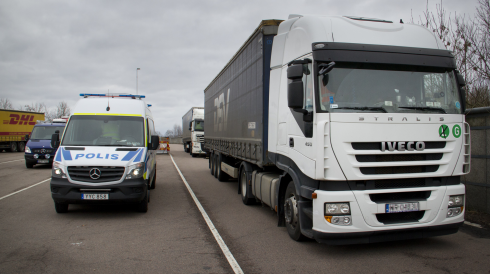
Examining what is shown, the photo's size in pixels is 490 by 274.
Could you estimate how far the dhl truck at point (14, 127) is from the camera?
29.7 meters

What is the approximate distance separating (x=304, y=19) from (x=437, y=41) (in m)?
2.06

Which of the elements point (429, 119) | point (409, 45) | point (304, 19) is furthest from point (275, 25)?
point (429, 119)

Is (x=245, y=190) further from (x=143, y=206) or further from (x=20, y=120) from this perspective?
(x=20, y=120)

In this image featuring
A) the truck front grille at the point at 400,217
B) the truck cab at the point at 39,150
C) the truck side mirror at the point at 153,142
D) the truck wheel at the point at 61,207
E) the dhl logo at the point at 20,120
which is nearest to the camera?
the truck front grille at the point at 400,217

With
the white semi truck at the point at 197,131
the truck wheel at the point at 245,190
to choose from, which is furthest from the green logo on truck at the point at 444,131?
the white semi truck at the point at 197,131

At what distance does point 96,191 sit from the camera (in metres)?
7.00

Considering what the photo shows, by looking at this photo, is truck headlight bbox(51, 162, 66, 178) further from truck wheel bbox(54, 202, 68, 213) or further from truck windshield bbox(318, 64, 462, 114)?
truck windshield bbox(318, 64, 462, 114)

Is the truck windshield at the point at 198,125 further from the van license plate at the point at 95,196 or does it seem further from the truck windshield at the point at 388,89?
the truck windshield at the point at 388,89

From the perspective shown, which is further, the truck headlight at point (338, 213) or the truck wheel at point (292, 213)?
the truck wheel at point (292, 213)

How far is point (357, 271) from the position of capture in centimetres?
433

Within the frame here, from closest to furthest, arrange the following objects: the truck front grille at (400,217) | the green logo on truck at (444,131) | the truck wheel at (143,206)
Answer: the truck front grille at (400,217), the green logo on truck at (444,131), the truck wheel at (143,206)

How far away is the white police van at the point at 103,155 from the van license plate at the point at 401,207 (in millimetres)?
4841

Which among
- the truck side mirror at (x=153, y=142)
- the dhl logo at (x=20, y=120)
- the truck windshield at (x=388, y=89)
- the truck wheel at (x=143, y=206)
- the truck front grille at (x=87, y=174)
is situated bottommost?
the truck wheel at (x=143, y=206)

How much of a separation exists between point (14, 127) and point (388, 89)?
34358 mm
